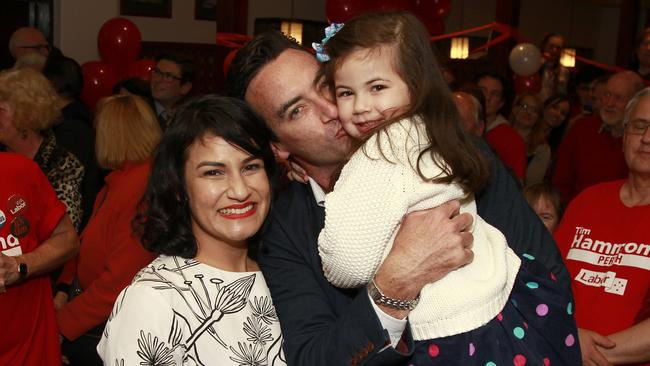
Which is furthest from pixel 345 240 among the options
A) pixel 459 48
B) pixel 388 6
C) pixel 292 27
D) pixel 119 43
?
pixel 459 48

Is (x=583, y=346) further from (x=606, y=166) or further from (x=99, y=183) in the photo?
(x=99, y=183)

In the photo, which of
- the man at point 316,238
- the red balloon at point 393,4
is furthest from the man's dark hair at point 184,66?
the man at point 316,238

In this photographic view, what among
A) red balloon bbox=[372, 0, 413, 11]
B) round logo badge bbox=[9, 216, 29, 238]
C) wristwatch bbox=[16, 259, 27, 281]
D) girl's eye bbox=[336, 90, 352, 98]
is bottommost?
wristwatch bbox=[16, 259, 27, 281]

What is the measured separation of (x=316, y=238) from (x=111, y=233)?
59.0 inches

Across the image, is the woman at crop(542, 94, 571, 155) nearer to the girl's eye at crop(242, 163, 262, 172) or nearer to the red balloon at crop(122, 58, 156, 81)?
the red balloon at crop(122, 58, 156, 81)

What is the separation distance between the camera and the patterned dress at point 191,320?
1657mm

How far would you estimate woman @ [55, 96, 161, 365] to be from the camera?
2955 millimetres

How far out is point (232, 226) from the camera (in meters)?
1.83

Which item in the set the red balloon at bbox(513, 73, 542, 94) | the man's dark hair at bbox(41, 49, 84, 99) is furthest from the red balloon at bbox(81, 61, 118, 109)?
the red balloon at bbox(513, 73, 542, 94)

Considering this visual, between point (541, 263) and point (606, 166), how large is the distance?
3.11 metres

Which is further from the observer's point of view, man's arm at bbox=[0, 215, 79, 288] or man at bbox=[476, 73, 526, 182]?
man at bbox=[476, 73, 526, 182]

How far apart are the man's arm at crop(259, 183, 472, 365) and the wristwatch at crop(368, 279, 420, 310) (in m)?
0.01

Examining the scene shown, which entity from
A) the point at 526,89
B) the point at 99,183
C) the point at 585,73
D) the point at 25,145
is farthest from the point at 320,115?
the point at 526,89

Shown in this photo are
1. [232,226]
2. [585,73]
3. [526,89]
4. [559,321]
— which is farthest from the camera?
[526,89]
